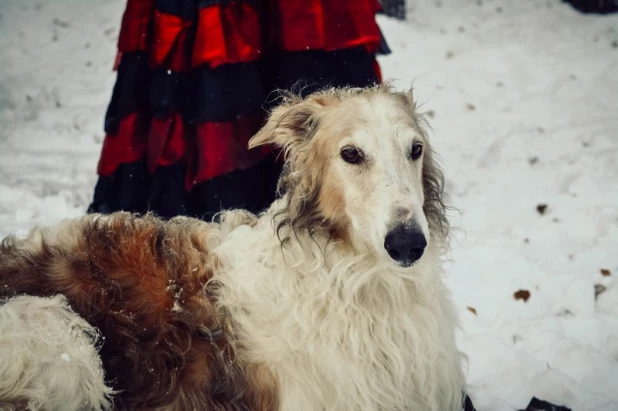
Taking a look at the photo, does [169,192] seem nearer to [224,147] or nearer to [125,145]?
[125,145]

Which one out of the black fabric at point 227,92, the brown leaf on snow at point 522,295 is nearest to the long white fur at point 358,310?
the black fabric at point 227,92

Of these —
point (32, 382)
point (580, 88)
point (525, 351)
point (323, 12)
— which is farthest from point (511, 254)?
point (580, 88)

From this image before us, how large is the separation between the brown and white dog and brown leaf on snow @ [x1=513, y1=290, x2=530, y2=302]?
1.43 m

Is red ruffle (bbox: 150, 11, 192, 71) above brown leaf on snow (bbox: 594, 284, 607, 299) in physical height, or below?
above

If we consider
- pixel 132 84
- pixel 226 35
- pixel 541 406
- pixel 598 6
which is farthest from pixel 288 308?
pixel 598 6

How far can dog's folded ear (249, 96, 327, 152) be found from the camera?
2504 millimetres

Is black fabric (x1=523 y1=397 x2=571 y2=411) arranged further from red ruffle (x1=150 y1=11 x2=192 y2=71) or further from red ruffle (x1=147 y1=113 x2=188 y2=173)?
red ruffle (x1=150 y1=11 x2=192 y2=71)

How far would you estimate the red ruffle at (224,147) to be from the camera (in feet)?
11.4

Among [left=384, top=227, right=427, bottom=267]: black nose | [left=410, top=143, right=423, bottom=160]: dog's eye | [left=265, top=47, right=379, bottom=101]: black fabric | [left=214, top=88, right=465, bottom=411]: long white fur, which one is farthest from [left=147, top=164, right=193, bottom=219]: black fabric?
[left=384, top=227, right=427, bottom=267]: black nose

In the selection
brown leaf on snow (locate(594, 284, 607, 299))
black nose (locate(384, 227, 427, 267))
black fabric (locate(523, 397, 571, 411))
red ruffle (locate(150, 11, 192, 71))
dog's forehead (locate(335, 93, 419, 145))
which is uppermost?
red ruffle (locate(150, 11, 192, 71))

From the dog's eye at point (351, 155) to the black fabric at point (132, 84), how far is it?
6.87 feet

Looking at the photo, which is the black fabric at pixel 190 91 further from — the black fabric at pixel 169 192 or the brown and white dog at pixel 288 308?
the brown and white dog at pixel 288 308

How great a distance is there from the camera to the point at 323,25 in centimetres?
354

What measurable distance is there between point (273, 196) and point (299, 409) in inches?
77.3
